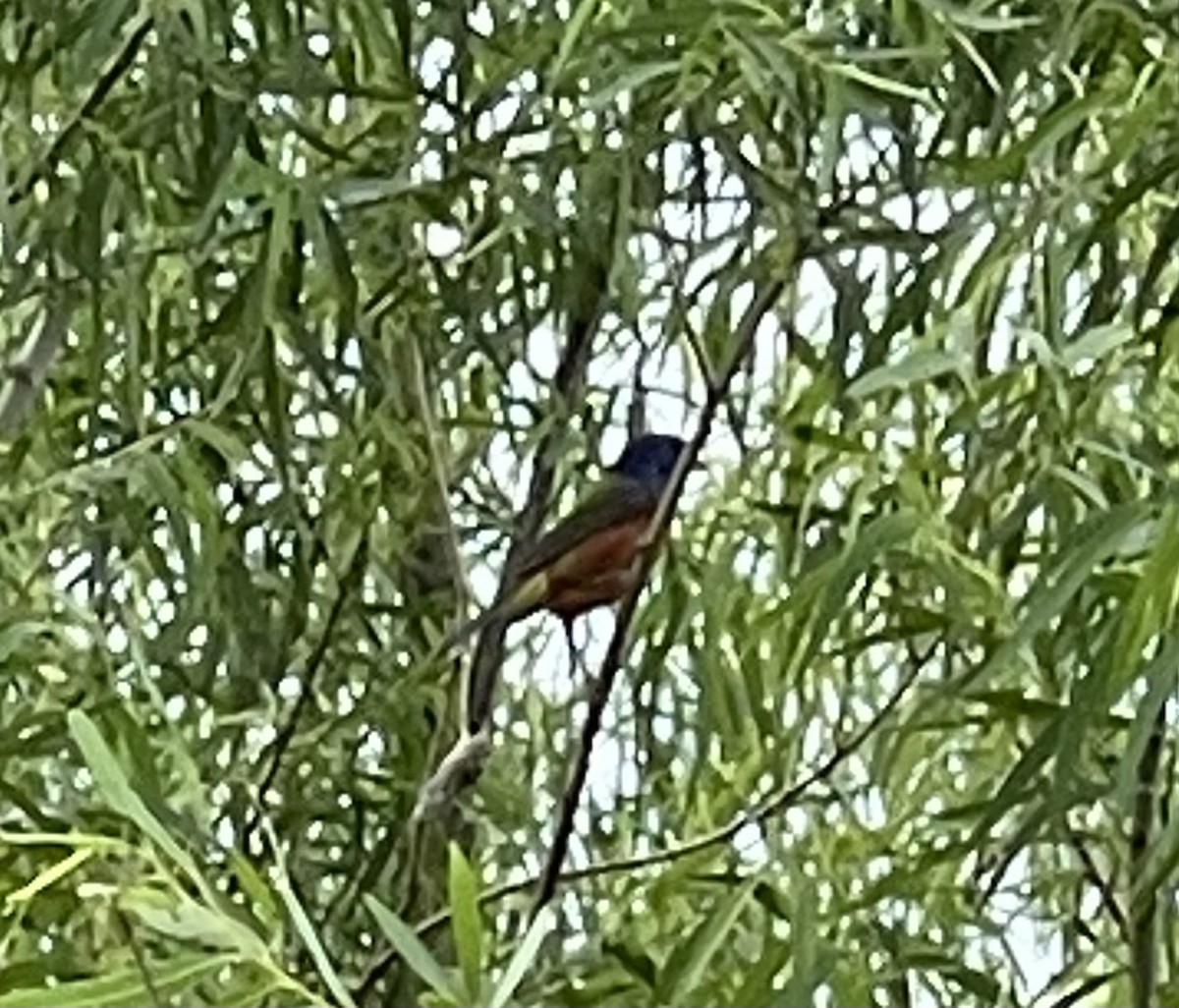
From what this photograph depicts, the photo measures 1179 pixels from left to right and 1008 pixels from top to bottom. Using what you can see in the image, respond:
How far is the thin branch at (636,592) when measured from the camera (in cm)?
94

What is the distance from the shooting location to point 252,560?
1379 millimetres

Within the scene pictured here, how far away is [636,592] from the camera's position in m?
0.94

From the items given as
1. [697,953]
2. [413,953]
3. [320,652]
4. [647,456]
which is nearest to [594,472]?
[647,456]

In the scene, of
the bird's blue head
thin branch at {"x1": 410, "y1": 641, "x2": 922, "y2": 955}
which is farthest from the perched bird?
thin branch at {"x1": 410, "y1": 641, "x2": 922, "y2": 955}

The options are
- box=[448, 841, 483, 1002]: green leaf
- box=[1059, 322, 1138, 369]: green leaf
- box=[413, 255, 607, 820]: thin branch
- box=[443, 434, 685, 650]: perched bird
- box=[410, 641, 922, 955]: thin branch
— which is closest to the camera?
box=[448, 841, 483, 1002]: green leaf

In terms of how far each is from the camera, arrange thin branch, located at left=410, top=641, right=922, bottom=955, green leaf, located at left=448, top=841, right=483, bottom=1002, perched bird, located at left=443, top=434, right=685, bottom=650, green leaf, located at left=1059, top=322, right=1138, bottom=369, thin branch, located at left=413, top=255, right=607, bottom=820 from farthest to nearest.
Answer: perched bird, located at left=443, top=434, right=685, bottom=650, thin branch, located at left=413, top=255, right=607, bottom=820, thin branch, located at left=410, top=641, right=922, bottom=955, green leaf, located at left=1059, top=322, right=1138, bottom=369, green leaf, located at left=448, top=841, right=483, bottom=1002

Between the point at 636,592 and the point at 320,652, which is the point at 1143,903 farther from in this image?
the point at 320,652

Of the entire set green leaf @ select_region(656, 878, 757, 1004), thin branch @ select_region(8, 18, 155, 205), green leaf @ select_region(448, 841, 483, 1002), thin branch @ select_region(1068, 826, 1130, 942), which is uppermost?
thin branch @ select_region(8, 18, 155, 205)

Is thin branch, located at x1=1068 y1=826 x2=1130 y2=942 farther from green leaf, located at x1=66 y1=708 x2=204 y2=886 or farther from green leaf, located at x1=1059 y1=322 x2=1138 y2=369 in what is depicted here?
green leaf, located at x1=66 y1=708 x2=204 y2=886

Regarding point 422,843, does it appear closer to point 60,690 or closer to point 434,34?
point 60,690

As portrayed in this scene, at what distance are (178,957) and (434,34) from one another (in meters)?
0.51

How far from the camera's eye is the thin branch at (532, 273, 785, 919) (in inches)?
36.9

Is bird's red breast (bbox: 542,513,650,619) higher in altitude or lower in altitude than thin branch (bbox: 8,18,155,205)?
lower

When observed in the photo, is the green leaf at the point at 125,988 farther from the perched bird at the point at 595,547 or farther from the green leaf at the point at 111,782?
Answer: the perched bird at the point at 595,547
